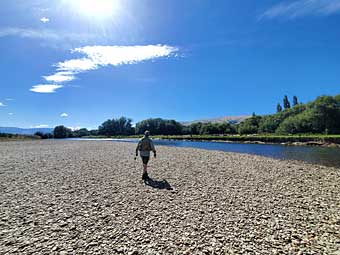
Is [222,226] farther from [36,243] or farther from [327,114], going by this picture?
[327,114]

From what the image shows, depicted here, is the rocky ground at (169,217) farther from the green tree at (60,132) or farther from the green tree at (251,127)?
the green tree at (60,132)

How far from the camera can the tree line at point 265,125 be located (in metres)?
87.1

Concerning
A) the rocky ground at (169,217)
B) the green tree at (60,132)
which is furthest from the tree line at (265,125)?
the rocky ground at (169,217)

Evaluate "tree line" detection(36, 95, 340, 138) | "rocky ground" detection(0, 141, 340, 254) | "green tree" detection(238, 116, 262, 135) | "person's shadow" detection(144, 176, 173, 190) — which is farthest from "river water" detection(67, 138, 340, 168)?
"green tree" detection(238, 116, 262, 135)

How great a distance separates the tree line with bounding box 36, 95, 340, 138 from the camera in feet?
286

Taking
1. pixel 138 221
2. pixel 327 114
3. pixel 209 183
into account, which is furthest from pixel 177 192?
pixel 327 114

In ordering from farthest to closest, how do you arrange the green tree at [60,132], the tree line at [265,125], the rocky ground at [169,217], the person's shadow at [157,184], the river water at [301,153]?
the green tree at [60,132], the tree line at [265,125], the river water at [301,153], the person's shadow at [157,184], the rocky ground at [169,217]

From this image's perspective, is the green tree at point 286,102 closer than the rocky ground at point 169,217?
No

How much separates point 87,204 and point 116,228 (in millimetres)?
2554

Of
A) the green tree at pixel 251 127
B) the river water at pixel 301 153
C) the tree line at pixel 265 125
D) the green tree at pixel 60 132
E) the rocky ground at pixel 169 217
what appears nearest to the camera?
the rocky ground at pixel 169 217

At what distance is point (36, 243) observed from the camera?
16.1 ft

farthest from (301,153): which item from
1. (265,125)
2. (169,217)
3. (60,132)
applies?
(60,132)

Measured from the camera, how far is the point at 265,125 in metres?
128

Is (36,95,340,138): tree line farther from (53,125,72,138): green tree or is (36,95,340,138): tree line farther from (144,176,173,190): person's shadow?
(144,176,173,190): person's shadow
